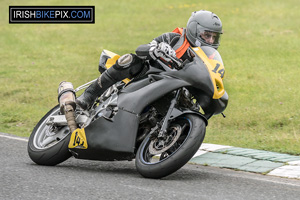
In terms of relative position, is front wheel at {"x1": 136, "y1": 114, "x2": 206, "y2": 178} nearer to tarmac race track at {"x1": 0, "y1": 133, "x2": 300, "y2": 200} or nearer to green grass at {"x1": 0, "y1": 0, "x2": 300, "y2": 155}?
tarmac race track at {"x1": 0, "y1": 133, "x2": 300, "y2": 200}

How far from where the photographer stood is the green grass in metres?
10.1

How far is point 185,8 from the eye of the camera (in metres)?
23.9

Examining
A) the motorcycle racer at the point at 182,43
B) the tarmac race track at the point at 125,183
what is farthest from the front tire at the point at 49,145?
the motorcycle racer at the point at 182,43

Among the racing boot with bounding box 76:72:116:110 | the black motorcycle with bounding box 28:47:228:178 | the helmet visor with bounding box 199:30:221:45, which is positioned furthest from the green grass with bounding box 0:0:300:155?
the racing boot with bounding box 76:72:116:110

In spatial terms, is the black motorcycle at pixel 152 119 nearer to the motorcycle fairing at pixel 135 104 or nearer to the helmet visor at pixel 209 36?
the motorcycle fairing at pixel 135 104

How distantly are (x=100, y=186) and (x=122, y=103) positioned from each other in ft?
3.75

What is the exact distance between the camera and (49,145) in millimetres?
7203

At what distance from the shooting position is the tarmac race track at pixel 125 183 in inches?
217

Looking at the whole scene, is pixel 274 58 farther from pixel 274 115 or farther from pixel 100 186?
pixel 100 186

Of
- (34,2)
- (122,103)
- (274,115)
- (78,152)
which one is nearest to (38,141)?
(78,152)

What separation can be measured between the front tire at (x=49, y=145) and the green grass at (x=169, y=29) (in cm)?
261

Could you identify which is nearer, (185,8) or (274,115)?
(274,115)

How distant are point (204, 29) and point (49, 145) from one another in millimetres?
2272

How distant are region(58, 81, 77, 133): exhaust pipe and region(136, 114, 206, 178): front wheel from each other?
3.30 feet
